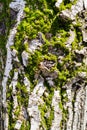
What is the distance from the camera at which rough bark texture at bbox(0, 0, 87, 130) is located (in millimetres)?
2111

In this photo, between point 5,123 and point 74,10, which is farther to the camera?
point 5,123

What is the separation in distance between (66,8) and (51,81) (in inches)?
15.8

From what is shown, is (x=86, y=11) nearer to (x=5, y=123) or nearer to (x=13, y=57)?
(x=13, y=57)

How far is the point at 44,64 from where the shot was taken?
2119 millimetres

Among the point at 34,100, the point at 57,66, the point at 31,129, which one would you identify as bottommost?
the point at 31,129

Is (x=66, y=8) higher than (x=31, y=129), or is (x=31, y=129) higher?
(x=66, y=8)

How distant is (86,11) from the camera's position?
2.09 meters

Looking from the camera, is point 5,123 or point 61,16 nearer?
point 61,16

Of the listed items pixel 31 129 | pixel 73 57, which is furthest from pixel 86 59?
→ pixel 31 129

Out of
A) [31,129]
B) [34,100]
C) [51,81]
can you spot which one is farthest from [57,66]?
[31,129]

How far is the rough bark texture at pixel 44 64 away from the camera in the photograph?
2111 millimetres

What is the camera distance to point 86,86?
2186mm

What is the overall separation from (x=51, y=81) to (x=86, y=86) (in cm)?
20

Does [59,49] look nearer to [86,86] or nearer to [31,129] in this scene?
[86,86]
